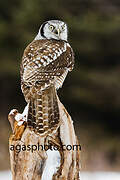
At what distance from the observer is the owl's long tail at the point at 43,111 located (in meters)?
2.79

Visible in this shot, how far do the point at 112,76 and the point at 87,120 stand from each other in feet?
3.10

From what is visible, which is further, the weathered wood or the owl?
the weathered wood

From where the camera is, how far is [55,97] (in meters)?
2.86

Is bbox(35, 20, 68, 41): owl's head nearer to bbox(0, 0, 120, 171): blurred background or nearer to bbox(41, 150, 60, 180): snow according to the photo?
bbox(41, 150, 60, 180): snow

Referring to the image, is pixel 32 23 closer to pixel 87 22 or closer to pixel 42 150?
pixel 87 22

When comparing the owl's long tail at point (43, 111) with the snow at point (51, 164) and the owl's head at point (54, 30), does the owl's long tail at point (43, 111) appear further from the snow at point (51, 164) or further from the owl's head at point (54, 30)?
the owl's head at point (54, 30)

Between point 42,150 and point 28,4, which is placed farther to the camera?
point 28,4

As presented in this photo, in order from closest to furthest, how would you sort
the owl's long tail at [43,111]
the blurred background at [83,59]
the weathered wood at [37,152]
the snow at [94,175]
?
the owl's long tail at [43,111], the weathered wood at [37,152], the snow at [94,175], the blurred background at [83,59]

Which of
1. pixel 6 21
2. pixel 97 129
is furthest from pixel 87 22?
pixel 97 129

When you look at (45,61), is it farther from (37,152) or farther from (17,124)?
(37,152)

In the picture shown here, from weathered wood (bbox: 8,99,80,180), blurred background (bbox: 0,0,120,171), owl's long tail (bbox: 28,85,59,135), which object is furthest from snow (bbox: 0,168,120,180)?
owl's long tail (bbox: 28,85,59,135)

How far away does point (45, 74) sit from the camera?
285 centimetres

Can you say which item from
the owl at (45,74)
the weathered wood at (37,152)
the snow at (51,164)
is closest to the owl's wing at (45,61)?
the owl at (45,74)

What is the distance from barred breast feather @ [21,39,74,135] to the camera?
2801mm
